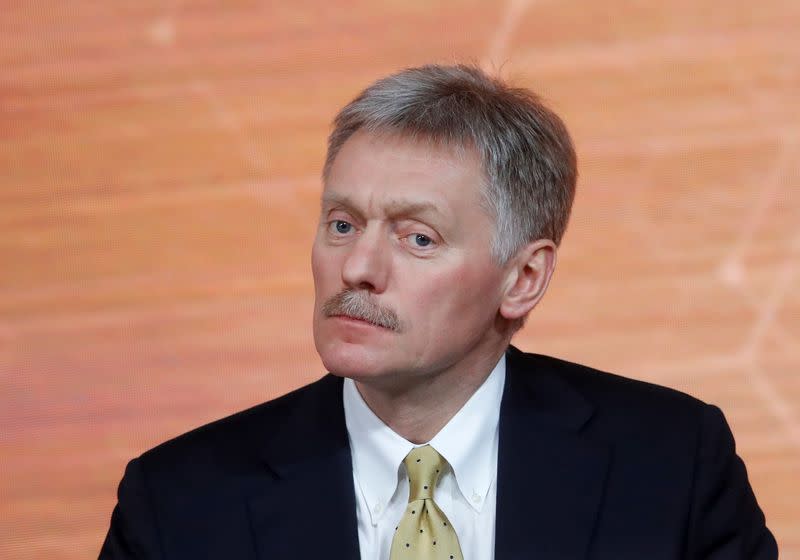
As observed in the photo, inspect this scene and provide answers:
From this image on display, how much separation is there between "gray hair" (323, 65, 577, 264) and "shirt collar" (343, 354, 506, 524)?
248 mm

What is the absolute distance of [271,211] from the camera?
3354mm

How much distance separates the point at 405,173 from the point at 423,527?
0.51 meters

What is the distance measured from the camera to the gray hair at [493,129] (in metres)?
2.20

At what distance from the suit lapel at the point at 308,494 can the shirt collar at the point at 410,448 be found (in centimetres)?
3

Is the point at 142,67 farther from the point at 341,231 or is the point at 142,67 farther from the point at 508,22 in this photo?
the point at 341,231

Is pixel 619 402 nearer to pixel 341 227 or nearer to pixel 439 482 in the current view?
pixel 439 482

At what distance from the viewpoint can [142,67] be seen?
334 centimetres

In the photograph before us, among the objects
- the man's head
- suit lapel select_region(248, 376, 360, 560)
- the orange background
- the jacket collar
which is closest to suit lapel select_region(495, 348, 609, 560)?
the jacket collar

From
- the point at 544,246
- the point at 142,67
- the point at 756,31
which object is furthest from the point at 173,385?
the point at 756,31

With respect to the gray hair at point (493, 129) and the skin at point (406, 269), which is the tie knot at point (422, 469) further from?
the gray hair at point (493, 129)

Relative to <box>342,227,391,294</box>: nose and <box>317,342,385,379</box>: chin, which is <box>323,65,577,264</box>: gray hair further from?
<box>317,342,385,379</box>: chin

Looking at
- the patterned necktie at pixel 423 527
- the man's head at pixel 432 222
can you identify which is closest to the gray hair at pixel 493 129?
the man's head at pixel 432 222

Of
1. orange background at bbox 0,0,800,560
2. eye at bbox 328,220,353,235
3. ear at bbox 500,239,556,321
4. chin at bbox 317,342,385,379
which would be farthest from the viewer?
orange background at bbox 0,0,800,560

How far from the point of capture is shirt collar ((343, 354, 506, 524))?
2.23m
